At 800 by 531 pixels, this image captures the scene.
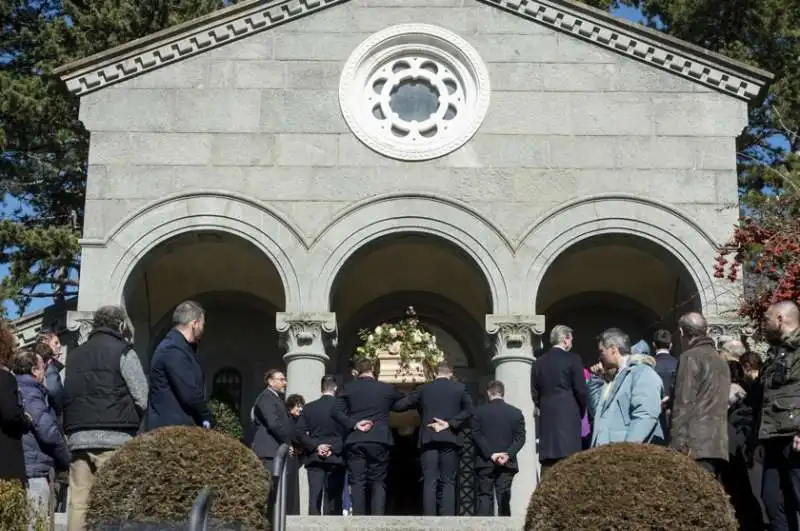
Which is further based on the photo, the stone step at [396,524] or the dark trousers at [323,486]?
the dark trousers at [323,486]

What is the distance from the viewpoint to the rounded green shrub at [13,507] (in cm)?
831

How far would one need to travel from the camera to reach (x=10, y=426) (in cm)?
927

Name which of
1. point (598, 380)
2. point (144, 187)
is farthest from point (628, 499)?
point (144, 187)

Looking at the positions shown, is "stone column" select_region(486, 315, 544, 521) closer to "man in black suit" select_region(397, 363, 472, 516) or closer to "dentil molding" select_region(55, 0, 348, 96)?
"man in black suit" select_region(397, 363, 472, 516)

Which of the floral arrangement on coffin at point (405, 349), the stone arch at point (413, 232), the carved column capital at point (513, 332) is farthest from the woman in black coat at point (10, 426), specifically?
the floral arrangement on coffin at point (405, 349)

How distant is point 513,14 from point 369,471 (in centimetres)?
803

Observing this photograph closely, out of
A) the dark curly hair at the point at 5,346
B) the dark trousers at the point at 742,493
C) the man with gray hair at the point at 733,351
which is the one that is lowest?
the dark trousers at the point at 742,493

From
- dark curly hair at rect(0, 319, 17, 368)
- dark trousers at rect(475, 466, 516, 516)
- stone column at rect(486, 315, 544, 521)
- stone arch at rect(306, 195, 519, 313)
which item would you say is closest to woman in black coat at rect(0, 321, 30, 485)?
dark curly hair at rect(0, 319, 17, 368)

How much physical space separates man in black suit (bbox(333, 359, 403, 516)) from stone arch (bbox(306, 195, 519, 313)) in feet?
13.2

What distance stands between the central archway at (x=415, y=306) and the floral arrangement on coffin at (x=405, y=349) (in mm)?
1540

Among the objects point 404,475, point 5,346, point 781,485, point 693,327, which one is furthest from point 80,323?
point 781,485

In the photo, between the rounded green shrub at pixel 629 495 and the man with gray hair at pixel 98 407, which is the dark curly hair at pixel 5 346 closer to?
the man with gray hair at pixel 98 407

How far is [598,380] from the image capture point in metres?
13.3

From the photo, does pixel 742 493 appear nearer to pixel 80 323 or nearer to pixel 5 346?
pixel 5 346
